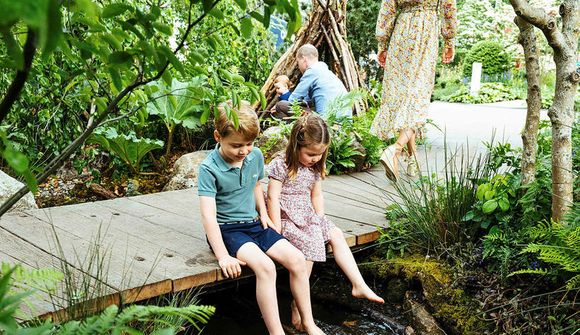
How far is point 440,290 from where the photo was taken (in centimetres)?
357

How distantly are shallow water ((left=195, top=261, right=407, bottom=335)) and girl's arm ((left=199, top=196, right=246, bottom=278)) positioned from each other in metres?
0.61

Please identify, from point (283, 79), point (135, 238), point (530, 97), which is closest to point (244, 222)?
point (135, 238)

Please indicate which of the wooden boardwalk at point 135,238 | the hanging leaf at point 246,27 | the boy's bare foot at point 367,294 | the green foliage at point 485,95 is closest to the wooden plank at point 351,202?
the wooden boardwalk at point 135,238

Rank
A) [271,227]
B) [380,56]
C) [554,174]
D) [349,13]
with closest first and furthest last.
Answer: [554,174] → [271,227] → [380,56] → [349,13]

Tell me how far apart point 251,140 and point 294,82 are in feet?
16.8

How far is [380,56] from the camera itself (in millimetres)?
6051

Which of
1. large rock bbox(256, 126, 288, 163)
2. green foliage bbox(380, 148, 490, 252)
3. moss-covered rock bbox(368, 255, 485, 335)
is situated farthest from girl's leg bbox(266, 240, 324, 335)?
large rock bbox(256, 126, 288, 163)

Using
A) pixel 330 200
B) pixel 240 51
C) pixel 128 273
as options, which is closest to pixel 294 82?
pixel 240 51

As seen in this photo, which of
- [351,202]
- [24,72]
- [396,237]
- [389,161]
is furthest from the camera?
[389,161]

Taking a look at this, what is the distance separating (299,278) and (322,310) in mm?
752

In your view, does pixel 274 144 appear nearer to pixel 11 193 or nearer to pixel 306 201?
pixel 306 201

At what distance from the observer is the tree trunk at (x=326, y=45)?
8.14 m

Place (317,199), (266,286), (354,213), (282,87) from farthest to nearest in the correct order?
(282,87) → (354,213) → (317,199) → (266,286)

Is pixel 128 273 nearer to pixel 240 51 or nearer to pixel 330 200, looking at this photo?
pixel 330 200
